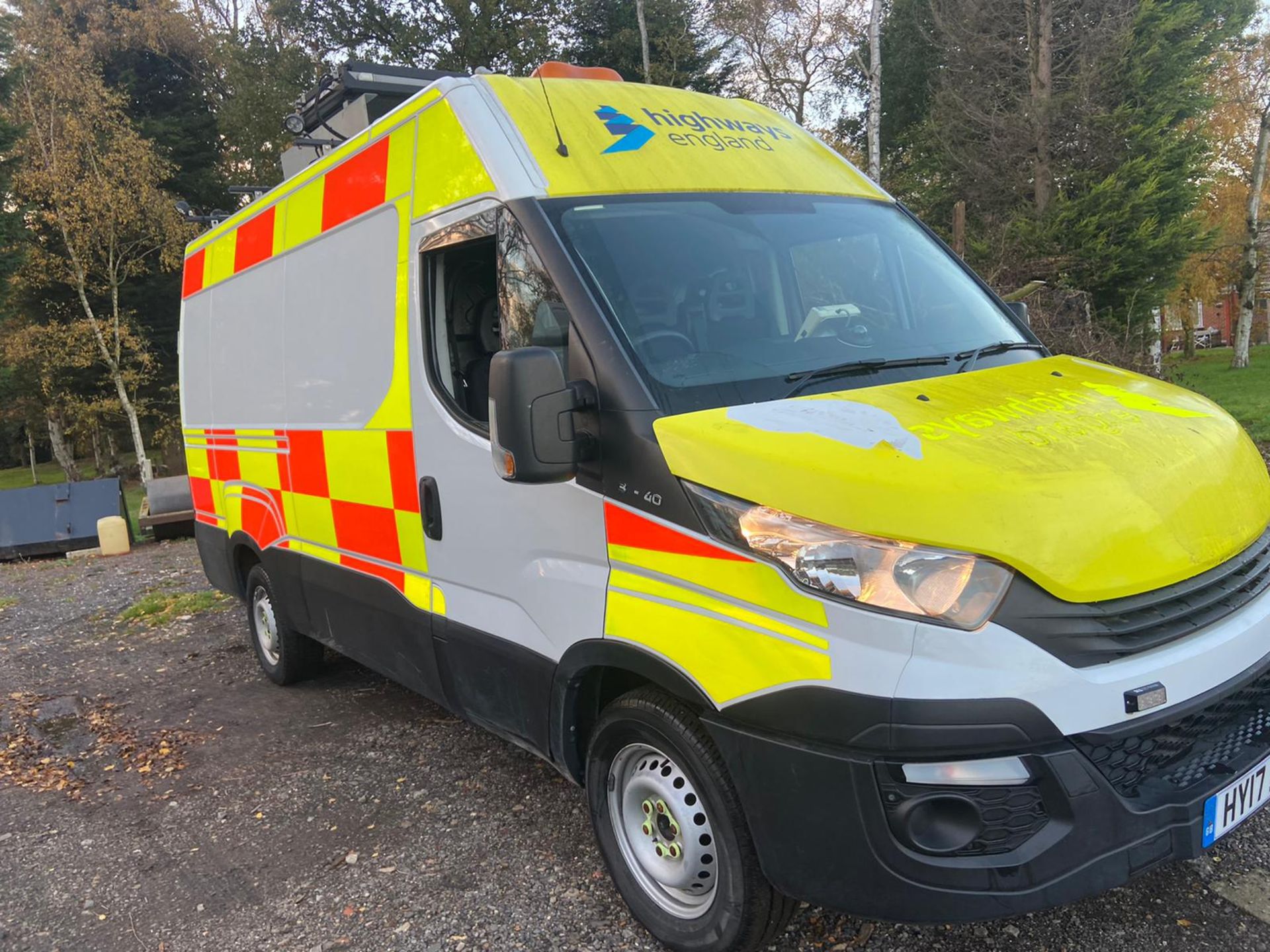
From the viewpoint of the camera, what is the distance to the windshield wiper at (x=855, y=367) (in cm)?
248

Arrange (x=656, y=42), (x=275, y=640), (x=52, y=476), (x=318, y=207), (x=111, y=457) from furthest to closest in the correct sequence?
(x=52, y=476) → (x=111, y=457) → (x=656, y=42) → (x=275, y=640) → (x=318, y=207)

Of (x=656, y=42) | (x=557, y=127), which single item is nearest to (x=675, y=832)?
(x=557, y=127)

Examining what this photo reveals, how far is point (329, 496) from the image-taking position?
4148 mm

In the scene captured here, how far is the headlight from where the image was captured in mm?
1879

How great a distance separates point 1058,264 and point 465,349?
14.0 meters

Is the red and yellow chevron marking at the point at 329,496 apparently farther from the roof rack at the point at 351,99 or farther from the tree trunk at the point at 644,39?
the tree trunk at the point at 644,39

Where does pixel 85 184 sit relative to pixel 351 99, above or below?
above

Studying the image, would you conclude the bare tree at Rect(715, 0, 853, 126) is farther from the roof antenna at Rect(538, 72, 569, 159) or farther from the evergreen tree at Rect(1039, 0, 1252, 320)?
the roof antenna at Rect(538, 72, 569, 159)

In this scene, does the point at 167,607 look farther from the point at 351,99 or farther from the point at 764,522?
the point at 764,522

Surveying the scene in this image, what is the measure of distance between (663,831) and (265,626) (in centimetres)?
378

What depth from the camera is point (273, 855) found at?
3.41 metres

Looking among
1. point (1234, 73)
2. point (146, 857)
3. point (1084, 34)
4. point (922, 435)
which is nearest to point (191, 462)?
point (146, 857)

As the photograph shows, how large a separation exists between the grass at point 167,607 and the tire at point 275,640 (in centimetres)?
236

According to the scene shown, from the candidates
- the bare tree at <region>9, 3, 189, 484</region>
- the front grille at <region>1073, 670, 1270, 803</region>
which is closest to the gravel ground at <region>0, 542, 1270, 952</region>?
the front grille at <region>1073, 670, 1270, 803</region>
